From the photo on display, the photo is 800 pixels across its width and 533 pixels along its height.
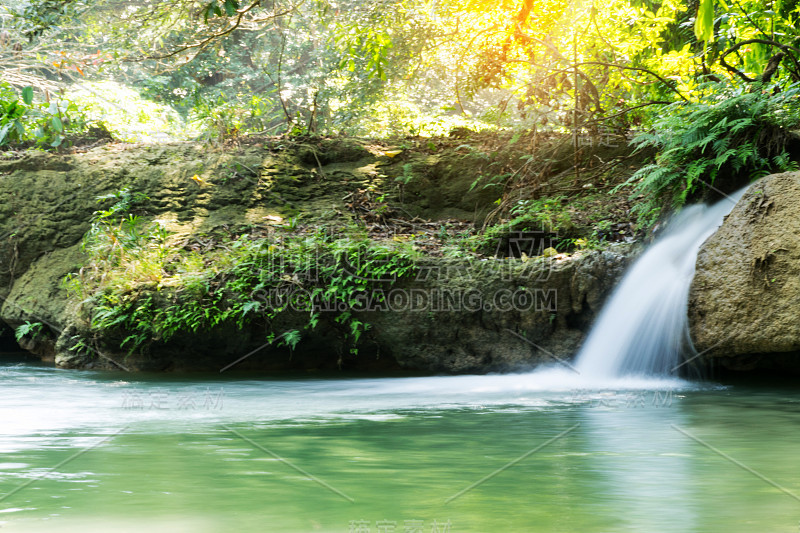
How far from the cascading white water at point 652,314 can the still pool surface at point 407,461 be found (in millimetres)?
566

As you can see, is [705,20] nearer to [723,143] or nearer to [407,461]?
[407,461]

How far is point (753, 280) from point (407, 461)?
400 centimetres

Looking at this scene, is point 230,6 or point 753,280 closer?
point 753,280

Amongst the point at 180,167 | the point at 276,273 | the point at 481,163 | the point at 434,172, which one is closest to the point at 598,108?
the point at 481,163

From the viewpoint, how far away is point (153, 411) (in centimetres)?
493

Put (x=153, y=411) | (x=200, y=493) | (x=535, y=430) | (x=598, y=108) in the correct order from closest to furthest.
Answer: (x=200, y=493) → (x=535, y=430) → (x=153, y=411) → (x=598, y=108)

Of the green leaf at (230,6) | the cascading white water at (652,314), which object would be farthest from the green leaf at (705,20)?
the green leaf at (230,6)

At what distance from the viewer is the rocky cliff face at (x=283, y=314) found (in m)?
7.14

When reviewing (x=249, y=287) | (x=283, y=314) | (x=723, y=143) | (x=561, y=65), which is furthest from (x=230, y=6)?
(x=561, y=65)

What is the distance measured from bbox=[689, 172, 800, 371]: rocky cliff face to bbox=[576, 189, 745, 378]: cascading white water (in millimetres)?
207

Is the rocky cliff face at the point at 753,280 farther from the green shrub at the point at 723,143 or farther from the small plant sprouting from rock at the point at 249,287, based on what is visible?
the small plant sprouting from rock at the point at 249,287

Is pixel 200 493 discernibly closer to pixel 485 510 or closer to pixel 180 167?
pixel 485 510

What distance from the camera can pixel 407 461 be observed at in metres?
3.28

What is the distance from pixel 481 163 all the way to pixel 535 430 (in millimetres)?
6954
